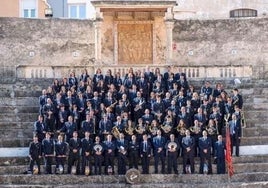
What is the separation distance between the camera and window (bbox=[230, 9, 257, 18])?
3572 centimetres

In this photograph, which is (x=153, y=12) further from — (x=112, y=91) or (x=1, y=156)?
(x=1, y=156)

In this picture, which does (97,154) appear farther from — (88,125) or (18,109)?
(18,109)

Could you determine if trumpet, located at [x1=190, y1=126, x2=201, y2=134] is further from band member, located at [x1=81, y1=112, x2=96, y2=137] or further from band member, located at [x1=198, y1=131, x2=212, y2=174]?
band member, located at [x1=81, y1=112, x2=96, y2=137]

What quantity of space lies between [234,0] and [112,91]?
48.1ft

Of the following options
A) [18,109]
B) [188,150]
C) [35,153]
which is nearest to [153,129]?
[188,150]

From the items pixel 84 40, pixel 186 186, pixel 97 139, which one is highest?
pixel 84 40

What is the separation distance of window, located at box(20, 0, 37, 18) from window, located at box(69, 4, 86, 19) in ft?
6.22

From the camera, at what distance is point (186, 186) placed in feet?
66.1

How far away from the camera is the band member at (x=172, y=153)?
67.6ft

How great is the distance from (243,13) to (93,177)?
17.8 m

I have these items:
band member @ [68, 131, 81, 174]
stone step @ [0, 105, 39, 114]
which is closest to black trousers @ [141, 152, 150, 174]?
band member @ [68, 131, 81, 174]

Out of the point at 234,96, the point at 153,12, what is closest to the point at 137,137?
the point at 234,96

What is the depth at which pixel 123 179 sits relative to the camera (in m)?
20.4

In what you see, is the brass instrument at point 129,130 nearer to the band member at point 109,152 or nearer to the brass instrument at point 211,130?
the band member at point 109,152
